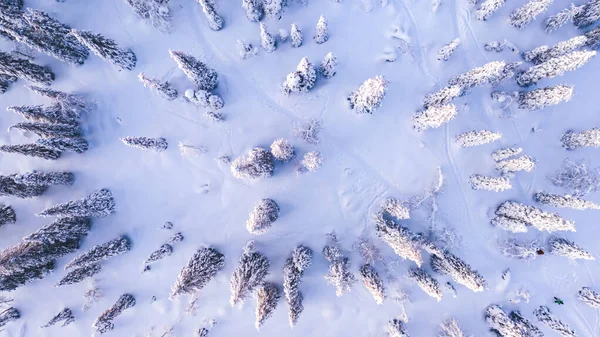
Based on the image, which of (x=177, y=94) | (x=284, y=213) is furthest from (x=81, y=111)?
(x=284, y=213)

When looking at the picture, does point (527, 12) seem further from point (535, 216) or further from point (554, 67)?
point (535, 216)

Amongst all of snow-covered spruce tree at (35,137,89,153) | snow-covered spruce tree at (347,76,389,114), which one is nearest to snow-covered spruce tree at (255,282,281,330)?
snow-covered spruce tree at (347,76,389,114)

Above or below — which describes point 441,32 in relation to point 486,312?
above

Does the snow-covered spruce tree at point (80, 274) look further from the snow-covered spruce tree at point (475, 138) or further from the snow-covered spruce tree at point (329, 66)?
the snow-covered spruce tree at point (475, 138)

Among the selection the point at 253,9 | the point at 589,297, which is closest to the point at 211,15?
the point at 253,9

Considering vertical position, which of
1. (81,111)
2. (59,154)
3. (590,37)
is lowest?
(590,37)

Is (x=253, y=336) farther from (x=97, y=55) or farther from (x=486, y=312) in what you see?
(x=97, y=55)

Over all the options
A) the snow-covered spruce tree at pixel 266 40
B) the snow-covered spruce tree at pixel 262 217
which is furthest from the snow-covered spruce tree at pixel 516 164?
the snow-covered spruce tree at pixel 266 40

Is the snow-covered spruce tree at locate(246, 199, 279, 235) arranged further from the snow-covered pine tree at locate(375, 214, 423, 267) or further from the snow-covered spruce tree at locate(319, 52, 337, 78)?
the snow-covered spruce tree at locate(319, 52, 337, 78)
